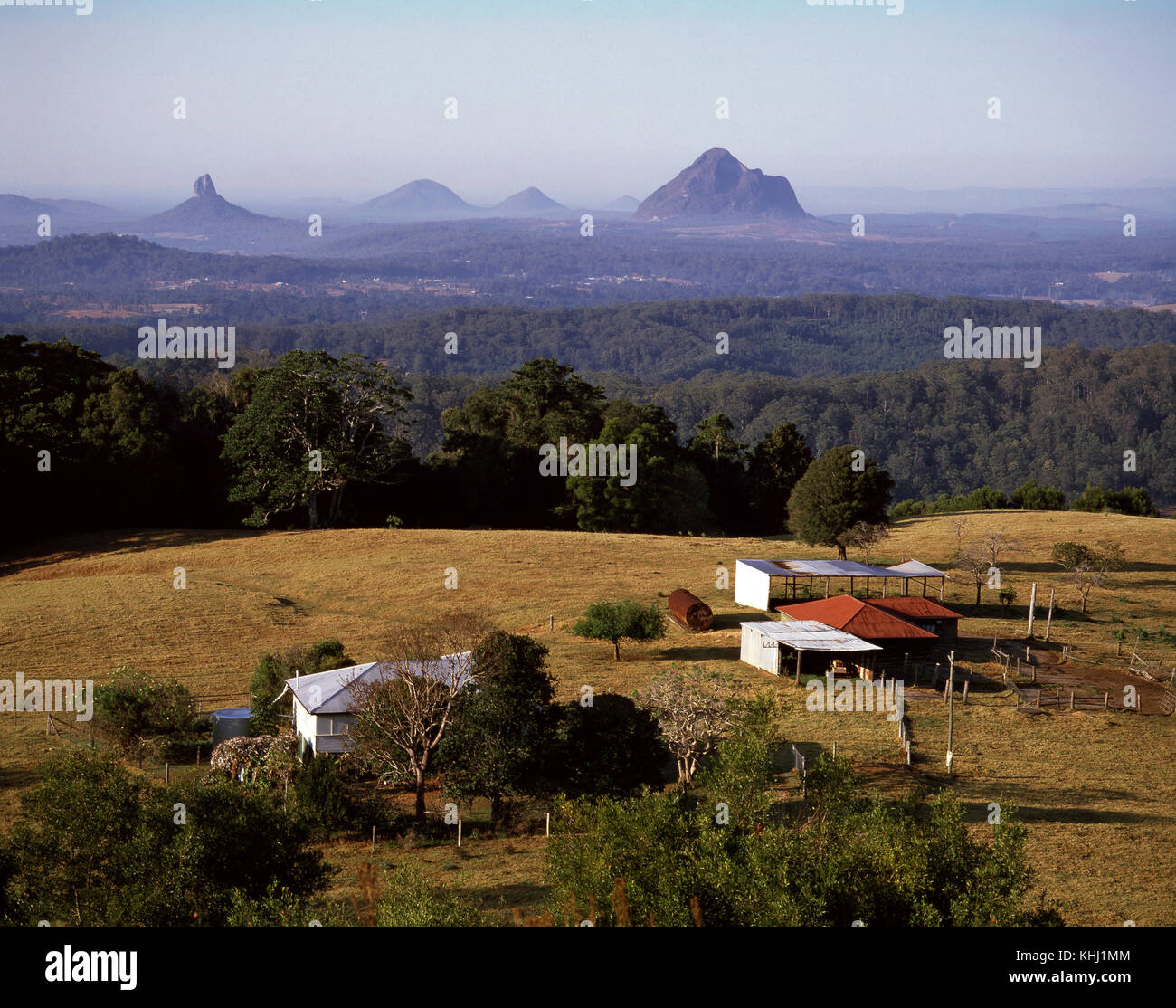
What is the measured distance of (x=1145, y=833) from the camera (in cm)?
2453

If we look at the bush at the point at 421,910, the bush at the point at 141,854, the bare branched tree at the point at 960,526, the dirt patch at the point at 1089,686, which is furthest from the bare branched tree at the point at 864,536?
the bush at the point at 421,910

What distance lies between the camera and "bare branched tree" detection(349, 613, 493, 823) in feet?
86.8

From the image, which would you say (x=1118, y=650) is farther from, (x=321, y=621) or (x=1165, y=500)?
(x=1165, y=500)

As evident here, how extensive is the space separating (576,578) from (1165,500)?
6034 inches

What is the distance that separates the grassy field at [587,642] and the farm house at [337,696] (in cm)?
288

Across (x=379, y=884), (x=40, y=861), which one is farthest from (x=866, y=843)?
(x=40, y=861)

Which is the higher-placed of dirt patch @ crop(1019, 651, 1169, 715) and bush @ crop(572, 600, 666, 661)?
bush @ crop(572, 600, 666, 661)

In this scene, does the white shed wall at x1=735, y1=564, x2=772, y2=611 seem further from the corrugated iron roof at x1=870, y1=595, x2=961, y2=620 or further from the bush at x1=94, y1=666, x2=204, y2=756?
the bush at x1=94, y1=666, x2=204, y2=756

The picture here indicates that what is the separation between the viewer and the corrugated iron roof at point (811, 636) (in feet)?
113

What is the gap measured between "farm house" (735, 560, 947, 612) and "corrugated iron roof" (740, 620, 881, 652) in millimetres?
5209

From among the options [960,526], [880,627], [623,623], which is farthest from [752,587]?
[960,526]

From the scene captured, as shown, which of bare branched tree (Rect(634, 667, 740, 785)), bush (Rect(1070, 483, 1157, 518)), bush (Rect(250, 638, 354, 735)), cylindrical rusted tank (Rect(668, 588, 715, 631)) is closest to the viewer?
bare branched tree (Rect(634, 667, 740, 785))

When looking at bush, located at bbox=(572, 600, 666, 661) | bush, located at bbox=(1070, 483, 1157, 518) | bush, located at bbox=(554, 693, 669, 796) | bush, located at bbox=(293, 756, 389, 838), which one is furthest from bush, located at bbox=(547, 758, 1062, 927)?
bush, located at bbox=(1070, 483, 1157, 518)
